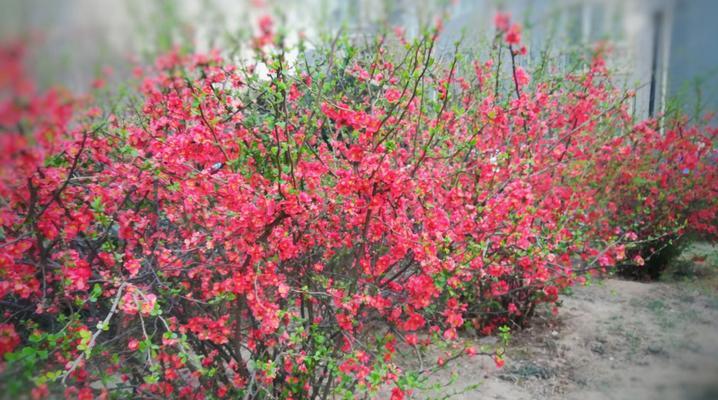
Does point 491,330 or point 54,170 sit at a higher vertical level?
point 54,170

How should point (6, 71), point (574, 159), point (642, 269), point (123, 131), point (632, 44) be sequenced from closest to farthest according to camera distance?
1. point (6, 71)
2. point (632, 44)
3. point (123, 131)
4. point (574, 159)
5. point (642, 269)

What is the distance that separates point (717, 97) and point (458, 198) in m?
1.32

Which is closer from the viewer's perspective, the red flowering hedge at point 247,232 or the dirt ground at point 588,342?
the red flowering hedge at point 247,232

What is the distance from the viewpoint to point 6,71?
76 cm

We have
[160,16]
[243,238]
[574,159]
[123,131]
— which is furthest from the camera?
[574,159]

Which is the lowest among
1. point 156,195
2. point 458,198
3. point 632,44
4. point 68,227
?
point 68,227

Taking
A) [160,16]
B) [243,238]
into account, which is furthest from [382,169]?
[160,16]

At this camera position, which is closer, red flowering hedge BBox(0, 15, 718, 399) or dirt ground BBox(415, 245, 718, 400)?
red flowering hedge BBox(0, 15, 718, 399)

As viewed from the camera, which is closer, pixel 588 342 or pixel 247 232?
pixel 247 232

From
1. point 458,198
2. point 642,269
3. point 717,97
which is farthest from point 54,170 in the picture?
point 642,269

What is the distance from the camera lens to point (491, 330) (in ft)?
16.3

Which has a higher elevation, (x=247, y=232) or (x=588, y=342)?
(x=247, y=232)

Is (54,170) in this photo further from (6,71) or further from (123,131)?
(6,71)

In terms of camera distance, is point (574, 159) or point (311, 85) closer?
point (311, 85)
